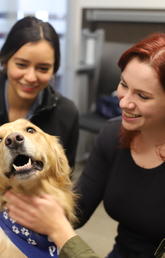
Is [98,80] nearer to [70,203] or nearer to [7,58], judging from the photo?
[7,58]

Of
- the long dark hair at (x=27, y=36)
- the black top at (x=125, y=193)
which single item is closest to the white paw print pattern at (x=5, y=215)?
the black top at (x=125, y=193)

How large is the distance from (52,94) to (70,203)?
2.42ft

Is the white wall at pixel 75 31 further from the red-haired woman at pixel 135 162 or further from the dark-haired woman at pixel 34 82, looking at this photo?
the red-haired woman at pixel 135 162

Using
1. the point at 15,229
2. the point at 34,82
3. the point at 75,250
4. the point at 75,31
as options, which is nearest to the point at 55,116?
the point at 34,82

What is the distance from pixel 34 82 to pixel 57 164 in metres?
0.53

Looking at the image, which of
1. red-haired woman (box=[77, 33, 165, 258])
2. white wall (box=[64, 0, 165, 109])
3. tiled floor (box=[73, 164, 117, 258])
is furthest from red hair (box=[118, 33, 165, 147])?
white wall (box=[64, 0, 165, 109])

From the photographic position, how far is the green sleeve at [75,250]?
106 cm

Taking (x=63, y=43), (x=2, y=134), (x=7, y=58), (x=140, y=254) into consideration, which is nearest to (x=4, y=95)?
(x=7, y=58)

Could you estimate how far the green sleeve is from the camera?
3.49 ft

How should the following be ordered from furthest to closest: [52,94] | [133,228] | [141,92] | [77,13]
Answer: [77,13] → [52,94] → [133,228] → [141,92]

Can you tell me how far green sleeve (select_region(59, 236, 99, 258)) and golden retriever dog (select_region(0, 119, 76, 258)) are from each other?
21 cm

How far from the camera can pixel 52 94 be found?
1945mm

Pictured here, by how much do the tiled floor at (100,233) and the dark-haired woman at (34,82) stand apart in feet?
2.28

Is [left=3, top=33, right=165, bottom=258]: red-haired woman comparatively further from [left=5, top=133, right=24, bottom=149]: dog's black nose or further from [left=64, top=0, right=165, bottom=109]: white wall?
[left=64, top=0, right=165, bottom=109]: white wall
